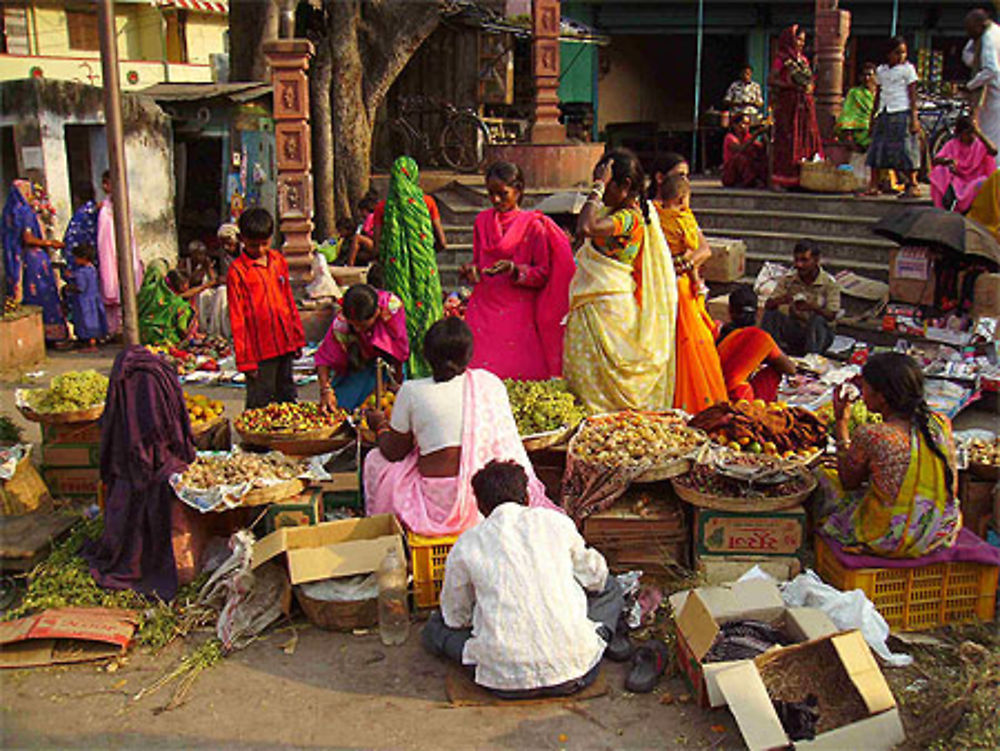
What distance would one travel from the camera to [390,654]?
163 inches

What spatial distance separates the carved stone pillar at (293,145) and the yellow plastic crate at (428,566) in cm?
601

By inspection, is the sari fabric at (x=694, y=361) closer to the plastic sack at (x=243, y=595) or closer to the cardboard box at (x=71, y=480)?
the plastic sack at (x=243, y=595)

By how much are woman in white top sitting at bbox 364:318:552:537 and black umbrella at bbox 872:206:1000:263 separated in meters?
4.74

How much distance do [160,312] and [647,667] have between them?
282 inches

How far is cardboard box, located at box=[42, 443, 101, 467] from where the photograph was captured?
572 centimetres

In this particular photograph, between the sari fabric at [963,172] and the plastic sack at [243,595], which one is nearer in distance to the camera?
the plastic sack at [243,595]

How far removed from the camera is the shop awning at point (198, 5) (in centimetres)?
2502

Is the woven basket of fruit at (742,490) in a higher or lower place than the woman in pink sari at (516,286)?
lower

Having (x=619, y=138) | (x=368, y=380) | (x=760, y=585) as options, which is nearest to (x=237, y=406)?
(x=368, y=380)

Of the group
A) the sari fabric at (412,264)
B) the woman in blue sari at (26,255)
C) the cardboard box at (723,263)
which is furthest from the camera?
the cardboard box at (723,263)

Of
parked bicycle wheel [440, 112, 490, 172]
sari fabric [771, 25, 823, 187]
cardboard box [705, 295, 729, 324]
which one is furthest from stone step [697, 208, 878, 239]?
parked bicycle wheel [440, 112, 490, 172]

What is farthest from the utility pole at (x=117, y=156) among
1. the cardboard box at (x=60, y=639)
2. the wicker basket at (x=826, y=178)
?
the wicker basket at (x=826, y=178)

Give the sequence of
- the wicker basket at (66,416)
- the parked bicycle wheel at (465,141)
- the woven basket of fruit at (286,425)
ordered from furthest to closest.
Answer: the parked bicycle wheel at (465,141) < the wicker basket at (66,416) < the woven basket of fruit at (286,425)

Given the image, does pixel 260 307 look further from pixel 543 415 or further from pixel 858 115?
pixel 858 115
